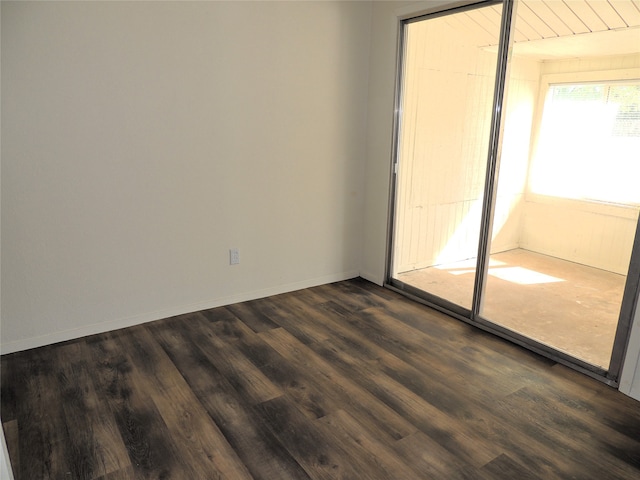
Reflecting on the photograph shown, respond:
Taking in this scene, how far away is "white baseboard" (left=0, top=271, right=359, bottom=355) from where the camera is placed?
9.06 ft

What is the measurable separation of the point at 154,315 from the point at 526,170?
4236 mm

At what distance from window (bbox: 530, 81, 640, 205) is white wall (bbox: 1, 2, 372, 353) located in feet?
7.47

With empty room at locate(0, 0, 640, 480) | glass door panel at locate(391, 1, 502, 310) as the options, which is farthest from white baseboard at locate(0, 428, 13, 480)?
glass door panel at locate(391, 1, 502, 310)

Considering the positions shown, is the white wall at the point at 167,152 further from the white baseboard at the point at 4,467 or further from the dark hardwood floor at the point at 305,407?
the white baseboard at the point at 4,467

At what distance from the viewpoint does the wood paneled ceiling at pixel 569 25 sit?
10.9ft

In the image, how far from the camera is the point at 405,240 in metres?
4.42

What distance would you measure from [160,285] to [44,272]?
0.72 m

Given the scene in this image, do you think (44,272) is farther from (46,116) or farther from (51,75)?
(51,75)

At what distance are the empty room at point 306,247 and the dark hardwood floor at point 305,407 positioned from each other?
0.05 feet

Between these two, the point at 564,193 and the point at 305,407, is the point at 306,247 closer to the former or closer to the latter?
the point at 305,407

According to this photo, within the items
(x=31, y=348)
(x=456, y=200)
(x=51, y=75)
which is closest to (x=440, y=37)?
(x=456, y=200)

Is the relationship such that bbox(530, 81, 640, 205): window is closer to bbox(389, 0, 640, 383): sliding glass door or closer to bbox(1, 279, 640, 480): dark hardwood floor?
bbox(389, 0, 640, 383): sliding glass door

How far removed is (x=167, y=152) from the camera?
300 cm

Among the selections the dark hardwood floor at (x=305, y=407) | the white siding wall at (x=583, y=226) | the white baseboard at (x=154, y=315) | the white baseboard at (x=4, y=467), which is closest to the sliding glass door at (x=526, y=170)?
the white siding wall at (x=583, y=226)
